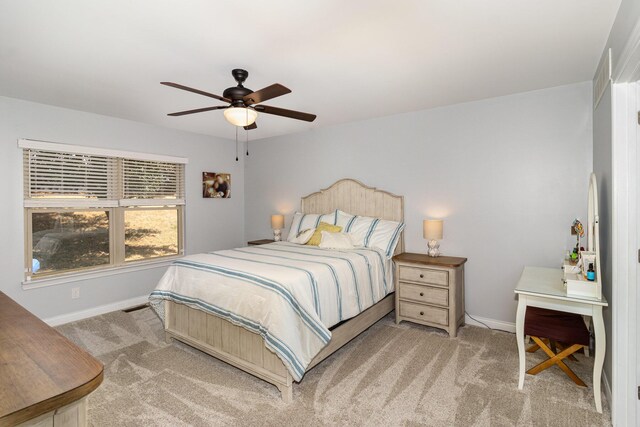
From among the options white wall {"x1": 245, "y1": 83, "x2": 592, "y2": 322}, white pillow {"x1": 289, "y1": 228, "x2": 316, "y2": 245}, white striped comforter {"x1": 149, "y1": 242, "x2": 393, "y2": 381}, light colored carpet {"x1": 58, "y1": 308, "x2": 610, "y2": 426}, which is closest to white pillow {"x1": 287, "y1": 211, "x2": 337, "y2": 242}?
white pillow {"x1": 289, "y1": 228, "x2": 316, "y2": 245}

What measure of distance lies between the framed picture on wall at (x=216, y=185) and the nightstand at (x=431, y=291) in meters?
3.04

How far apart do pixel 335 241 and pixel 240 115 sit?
1811 millimetres

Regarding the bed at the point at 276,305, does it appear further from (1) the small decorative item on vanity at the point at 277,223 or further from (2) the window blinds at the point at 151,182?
(2) the window blinds at the point at 151,182

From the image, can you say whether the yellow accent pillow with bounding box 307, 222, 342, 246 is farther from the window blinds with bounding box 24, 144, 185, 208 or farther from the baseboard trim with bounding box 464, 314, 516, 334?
the window blinds with bounding box 24, 144, 185, 208

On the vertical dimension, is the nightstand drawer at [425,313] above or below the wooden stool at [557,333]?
below

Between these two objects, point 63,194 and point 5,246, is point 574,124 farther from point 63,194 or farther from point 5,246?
point 5,246

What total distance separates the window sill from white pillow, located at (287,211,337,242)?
1808mm

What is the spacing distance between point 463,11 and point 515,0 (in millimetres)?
254

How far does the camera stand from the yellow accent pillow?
159 inches

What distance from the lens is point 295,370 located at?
7.22ft

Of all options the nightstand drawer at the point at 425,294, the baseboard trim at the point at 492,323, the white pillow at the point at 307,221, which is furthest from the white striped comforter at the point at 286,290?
the baseboard trim at the point at 492,323

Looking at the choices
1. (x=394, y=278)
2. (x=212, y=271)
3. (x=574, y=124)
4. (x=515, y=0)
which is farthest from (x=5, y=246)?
(x=574, y=124)

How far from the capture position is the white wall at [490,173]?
10.2ft

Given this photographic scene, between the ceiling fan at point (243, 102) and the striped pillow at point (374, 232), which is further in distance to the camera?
the striped pillow at point (374, 232)
